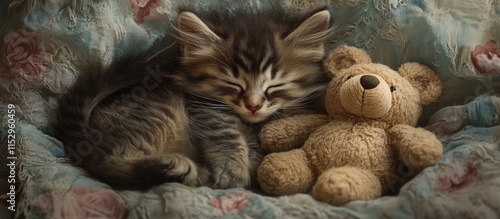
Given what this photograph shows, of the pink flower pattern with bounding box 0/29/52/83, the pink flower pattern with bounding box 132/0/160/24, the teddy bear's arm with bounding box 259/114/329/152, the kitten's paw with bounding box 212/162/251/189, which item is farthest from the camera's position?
the pink flower pattern with bounding box 132/0/160/24

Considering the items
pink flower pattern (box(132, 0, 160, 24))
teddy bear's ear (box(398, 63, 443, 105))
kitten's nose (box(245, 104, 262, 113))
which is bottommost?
kitten's nose (box(245, 104, 262, 113))

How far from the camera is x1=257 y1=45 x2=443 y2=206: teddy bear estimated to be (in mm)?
1142

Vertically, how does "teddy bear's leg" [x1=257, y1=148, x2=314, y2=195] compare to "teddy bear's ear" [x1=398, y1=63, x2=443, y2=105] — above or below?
below

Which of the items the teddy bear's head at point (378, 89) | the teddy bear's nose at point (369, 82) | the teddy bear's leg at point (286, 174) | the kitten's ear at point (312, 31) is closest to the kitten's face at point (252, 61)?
the kitten's ear at point (312, 31)

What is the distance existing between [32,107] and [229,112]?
589 mm

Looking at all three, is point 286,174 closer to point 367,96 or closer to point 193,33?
point 367,96

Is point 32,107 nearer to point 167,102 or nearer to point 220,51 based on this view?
point 167,102

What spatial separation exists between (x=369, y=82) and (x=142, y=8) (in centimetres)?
85

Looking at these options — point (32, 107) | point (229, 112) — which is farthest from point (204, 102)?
point (32, 107)

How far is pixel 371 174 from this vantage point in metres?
1.18

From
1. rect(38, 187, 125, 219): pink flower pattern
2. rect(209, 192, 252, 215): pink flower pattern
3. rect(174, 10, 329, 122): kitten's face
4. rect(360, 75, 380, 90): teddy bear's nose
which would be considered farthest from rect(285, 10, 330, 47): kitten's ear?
rect(38, 187, 125, 219): pink flower pattern

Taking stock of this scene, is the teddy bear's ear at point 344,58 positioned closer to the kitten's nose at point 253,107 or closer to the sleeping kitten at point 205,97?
the sleeping kitten at point 205,97

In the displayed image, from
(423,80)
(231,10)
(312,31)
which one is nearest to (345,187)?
(423,80)

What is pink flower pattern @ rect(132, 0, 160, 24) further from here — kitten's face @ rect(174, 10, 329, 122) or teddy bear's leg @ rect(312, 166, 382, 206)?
teddy bear's leg @ rect(312, 166, 382, 206)
